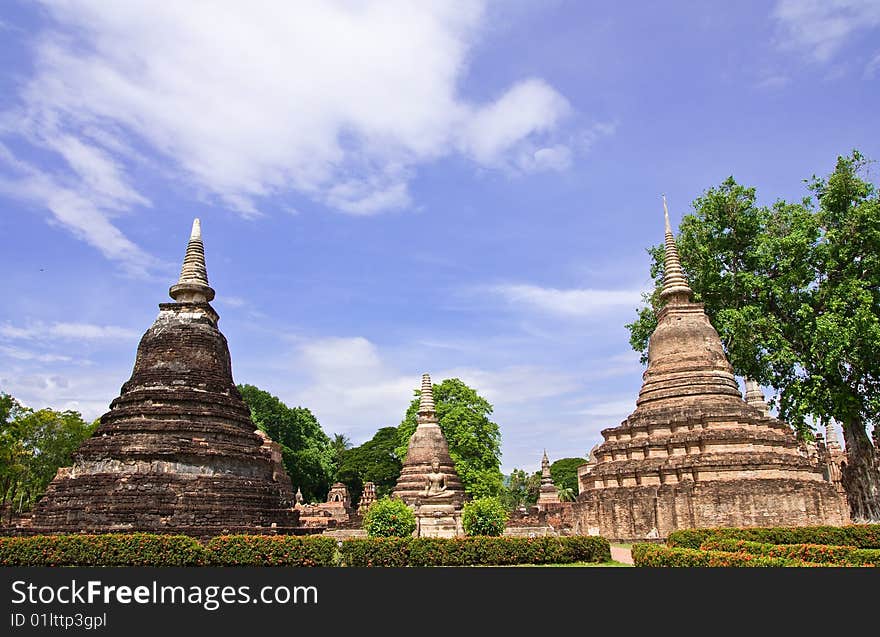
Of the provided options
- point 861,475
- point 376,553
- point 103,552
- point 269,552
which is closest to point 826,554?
point 376,553

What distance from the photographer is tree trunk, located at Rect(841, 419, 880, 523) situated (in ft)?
79.3

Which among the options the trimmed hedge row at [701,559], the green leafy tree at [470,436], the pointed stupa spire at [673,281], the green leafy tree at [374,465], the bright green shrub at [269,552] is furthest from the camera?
the green leafy tree at [374,465]

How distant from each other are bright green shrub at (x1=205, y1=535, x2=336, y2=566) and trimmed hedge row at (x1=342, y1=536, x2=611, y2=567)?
28.5 inches

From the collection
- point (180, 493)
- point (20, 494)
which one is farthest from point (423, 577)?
point (20, 494)

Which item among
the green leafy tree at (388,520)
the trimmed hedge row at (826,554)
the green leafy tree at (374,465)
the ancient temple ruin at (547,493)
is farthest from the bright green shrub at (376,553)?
the green leafy tree at (374,465)

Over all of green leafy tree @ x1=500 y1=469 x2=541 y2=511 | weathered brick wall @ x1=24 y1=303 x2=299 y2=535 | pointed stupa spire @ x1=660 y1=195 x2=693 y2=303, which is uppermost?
pointed stupa spire @ x1=660 y1=195 x2=693 y2=303

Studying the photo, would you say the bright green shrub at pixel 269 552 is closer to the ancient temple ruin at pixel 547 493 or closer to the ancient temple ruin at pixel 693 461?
the ancient temple ruin at pixel 693 461

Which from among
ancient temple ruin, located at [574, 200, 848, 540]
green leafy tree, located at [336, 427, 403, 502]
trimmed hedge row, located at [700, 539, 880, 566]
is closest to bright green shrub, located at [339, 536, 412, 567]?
trimmed hedge row, located at [700, 539, 880, 566]

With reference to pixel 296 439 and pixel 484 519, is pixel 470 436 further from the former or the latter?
pixel 296 439

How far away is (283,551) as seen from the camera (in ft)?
50.9

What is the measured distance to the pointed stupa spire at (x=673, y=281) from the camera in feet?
91.2

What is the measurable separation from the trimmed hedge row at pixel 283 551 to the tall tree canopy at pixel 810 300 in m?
14.1

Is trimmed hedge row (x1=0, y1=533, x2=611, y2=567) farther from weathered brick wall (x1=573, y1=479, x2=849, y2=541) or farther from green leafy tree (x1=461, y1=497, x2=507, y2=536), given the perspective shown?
weathered brick wall (x1=573, y1=479, x2=849, y2=541)

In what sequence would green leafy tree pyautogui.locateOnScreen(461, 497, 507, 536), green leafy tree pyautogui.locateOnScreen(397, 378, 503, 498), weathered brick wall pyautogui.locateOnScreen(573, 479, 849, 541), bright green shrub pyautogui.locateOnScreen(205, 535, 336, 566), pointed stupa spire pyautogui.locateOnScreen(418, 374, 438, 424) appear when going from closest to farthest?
bright green shrub pyautogui.locateOnScreen(205, 535, 336, 566)
weathered brick wall pyautogui.locateOnScreen(573, 479, 849, 541)
green leafy tree pyautogui.locateOnScreen(461, 497, 507, 536)
pointed stupa spire pyautogui.locateOnScreen(418, 374, 438, 424)
green leafy tree pyautogui.locateOnScreen(397, 378, 503, 498)
